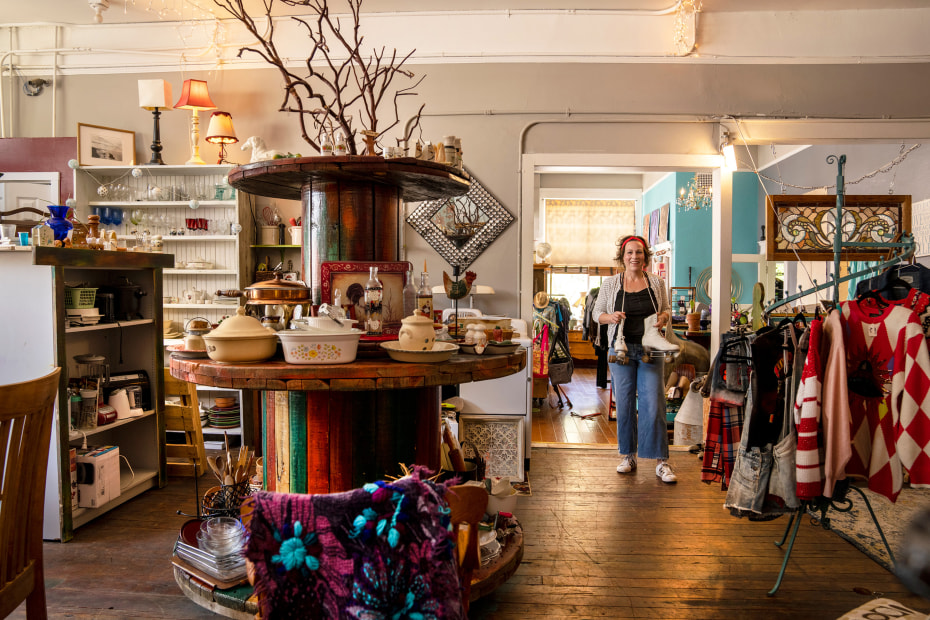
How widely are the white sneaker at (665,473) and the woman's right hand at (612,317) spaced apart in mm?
1015

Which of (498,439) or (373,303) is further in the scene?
(498,439)

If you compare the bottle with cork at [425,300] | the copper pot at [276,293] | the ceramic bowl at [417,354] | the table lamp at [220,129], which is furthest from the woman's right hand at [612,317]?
the table lamp at [220,129]

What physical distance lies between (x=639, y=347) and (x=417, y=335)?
2.44 metres

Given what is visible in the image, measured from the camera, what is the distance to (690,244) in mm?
8539

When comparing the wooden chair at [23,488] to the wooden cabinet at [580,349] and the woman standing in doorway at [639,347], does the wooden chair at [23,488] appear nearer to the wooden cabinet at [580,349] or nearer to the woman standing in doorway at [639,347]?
the woman standing in doorway at [639,347]

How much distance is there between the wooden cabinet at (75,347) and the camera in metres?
2.98

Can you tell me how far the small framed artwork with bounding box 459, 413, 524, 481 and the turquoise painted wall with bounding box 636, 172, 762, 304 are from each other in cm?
557

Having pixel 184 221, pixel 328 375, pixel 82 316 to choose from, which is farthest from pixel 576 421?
pixel 328 375

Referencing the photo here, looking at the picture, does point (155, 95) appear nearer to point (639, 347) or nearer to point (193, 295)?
point (193, 295)

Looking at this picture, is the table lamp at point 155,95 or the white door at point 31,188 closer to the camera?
the table lamp at point 155,95

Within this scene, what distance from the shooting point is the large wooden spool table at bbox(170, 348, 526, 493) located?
1819 mm

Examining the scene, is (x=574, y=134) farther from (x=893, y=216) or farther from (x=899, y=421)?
(x=899, y=421)

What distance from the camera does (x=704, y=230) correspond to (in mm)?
8398

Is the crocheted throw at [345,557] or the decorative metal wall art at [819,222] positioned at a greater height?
the decorative metal wall art at [819,222]
